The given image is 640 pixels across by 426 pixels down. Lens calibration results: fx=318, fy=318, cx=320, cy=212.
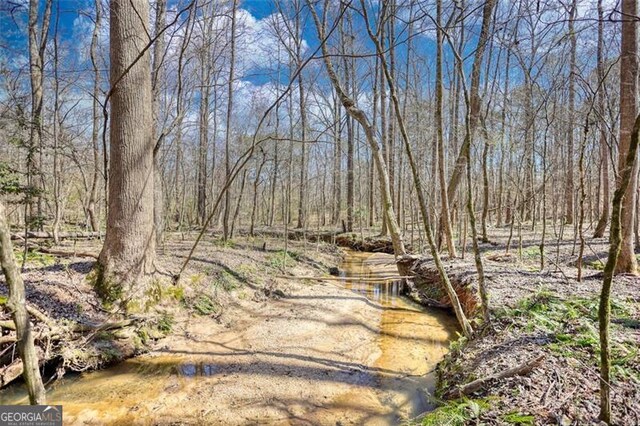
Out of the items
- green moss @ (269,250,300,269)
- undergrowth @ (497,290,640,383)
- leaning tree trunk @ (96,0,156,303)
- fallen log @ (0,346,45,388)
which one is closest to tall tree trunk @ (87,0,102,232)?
leaning tree trunk @ (96,0,156,303)

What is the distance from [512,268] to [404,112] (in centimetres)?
1020

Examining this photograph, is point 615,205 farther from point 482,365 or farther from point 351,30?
point 351,30

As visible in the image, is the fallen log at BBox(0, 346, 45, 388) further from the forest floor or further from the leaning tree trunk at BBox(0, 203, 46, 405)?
the forest floor

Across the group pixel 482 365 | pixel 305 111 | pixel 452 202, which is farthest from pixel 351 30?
pixel 482 365

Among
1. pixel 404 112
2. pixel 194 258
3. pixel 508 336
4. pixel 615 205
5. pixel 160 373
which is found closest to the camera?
pixel 615 205

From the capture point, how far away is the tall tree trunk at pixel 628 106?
15.7ft

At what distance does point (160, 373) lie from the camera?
12.9 ft

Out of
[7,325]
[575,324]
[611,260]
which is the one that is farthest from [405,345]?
[7,325]

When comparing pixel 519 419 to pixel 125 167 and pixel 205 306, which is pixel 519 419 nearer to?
pixel 205 306

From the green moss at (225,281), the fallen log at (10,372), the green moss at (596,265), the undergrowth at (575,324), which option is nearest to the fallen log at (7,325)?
the fallen log at (10,372)

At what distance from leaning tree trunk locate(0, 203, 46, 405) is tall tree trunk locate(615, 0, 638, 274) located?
22.1 ft

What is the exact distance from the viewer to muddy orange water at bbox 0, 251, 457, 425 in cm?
319

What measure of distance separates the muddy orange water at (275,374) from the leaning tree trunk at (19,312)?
6.11ft

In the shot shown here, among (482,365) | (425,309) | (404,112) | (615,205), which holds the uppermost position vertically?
(404,112)
